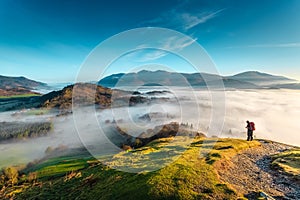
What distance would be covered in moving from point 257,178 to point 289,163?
551 centimetres

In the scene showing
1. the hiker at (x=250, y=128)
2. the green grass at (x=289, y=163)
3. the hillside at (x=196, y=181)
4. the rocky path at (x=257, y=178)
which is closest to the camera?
the hillside at (x=196, y=181)

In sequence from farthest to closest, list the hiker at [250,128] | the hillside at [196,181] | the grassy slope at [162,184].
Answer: the hiker at [250,128] < the hillside at [196,181] < the grassy slope at [162,184]

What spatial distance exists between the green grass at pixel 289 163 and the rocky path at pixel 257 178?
2.27 ft

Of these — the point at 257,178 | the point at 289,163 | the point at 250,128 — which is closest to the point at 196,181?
the point at 257,178

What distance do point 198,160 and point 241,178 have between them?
441 centimetres

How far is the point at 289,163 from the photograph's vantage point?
20641 millimetres

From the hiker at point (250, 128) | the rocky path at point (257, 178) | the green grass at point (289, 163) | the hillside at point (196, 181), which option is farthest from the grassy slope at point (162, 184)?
the hiker at point (250, 128)

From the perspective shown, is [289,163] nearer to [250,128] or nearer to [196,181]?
[196,181]

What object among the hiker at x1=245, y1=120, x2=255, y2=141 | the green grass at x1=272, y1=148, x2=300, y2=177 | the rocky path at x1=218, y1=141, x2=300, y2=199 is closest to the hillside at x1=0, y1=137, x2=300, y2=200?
the rocky path at x1=218, y1=141, x2=300, y2=199

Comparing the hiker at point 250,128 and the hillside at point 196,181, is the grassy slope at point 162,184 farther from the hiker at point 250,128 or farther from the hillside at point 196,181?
the hiker at point 250,128

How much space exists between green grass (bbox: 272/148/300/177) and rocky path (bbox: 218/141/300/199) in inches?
27.3

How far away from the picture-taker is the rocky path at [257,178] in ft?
49.7

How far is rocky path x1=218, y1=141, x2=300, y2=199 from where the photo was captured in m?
15.2

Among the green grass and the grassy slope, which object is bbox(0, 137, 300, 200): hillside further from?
the green grass
